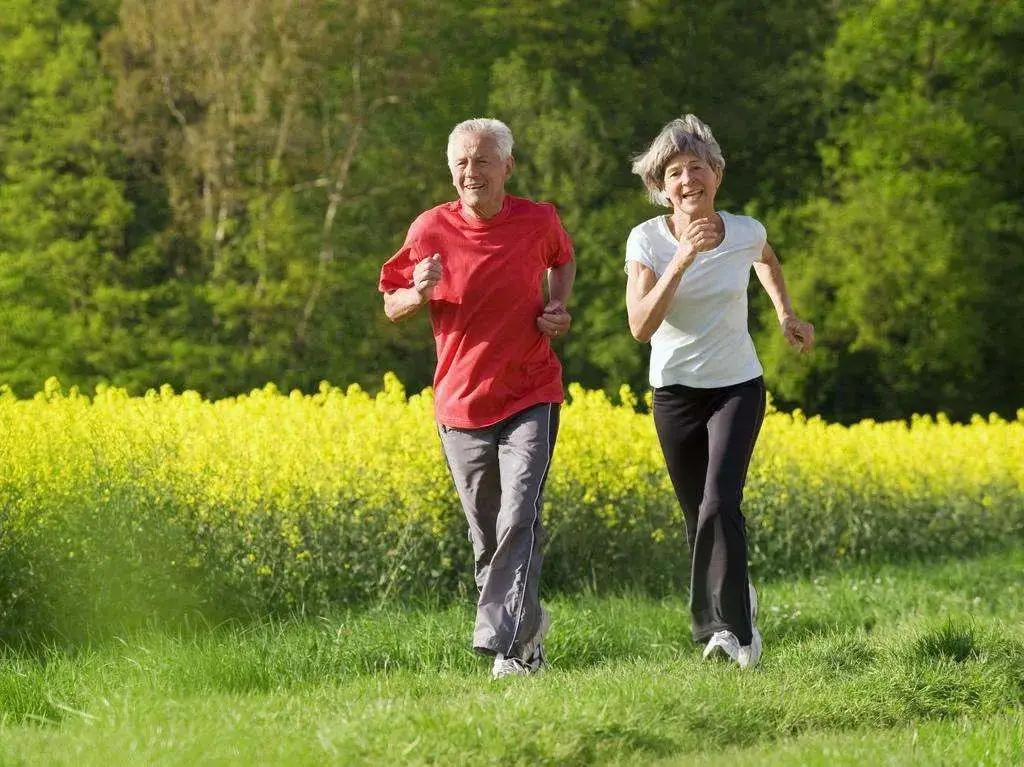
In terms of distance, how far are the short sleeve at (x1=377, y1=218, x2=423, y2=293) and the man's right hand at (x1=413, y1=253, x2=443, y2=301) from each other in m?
0.20

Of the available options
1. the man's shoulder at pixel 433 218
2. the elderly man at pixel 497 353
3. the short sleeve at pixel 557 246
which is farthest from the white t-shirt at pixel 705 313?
the man's shoulder at pixel 433 218

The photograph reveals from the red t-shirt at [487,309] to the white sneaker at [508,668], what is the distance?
805mm

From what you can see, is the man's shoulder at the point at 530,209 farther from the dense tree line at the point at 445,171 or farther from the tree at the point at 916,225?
the tree at the point at 916,225

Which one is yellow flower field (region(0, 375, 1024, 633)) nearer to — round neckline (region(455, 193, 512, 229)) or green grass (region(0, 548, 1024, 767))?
green grass (region(0, 548, 1024, 767))

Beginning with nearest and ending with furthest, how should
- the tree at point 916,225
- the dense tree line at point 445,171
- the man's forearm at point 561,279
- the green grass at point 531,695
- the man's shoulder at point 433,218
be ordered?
1. the green grass at point 531,695
2. the man's shoulder at point 433,218
3. the man's forearm at point 561,279
4. the dense tree line at point 445,171
5. the tree at point 916,225

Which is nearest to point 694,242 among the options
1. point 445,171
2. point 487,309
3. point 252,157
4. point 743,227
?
point 743,227

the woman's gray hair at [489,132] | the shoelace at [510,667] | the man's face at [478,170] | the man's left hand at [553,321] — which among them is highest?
the woman's gray hair at [489,132]

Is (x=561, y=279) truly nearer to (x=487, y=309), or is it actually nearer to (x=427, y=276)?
(x=487, y=309)

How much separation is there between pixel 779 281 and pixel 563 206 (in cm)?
2012

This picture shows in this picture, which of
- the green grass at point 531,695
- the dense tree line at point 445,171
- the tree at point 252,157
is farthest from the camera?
the tree at point 252,157

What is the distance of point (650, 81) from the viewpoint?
29719 mm

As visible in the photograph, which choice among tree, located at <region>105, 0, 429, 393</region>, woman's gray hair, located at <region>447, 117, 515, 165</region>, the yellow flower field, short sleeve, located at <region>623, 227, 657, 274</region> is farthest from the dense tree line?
short sleeve, located at <region>623, 227, 657, 274</region>

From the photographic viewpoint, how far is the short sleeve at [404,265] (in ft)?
19.3

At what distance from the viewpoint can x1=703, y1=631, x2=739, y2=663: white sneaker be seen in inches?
230
